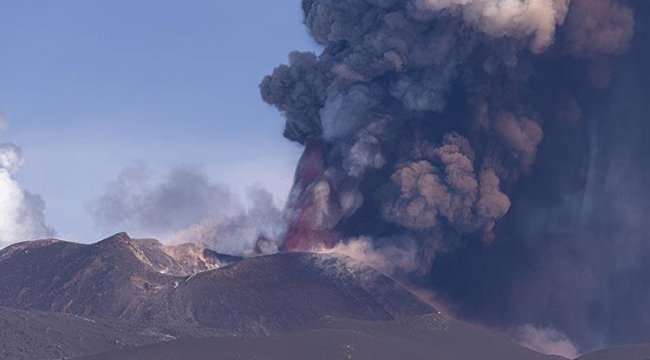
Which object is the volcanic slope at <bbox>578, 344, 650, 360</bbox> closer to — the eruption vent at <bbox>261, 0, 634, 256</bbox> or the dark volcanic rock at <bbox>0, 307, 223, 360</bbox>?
the eruption vent at <bbox>261, 0, 634, 256</bbox>

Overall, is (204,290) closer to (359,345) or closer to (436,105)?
(436,105)

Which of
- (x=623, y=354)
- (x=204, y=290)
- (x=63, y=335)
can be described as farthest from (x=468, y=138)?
(x=63, y=335)

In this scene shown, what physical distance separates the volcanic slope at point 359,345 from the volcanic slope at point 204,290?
9.58 metres

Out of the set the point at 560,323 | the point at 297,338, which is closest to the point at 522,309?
the point at 560,323

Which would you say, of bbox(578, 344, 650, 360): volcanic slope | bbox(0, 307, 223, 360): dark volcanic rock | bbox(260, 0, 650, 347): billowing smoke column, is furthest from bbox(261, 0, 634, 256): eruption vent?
bbox(0, 307, 223, 360): dark volcanic rock

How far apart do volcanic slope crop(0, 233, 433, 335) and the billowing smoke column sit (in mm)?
3784

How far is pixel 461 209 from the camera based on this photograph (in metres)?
109

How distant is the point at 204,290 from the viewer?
107 m

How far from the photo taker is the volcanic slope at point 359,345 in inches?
3398

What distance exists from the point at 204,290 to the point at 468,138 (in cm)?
1816

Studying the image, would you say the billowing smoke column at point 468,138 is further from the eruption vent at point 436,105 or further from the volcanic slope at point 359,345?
the volcanic slope at point 359,345

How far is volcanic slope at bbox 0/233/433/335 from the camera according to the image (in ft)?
341

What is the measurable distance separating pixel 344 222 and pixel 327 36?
11.6m

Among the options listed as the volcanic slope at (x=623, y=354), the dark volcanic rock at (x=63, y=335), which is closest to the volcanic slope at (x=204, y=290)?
the dark volcanic rock at (x=63, y=335)
